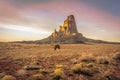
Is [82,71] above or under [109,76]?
above

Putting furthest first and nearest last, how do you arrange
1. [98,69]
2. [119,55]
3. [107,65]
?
[119,55] < [107,65] < [98,69]

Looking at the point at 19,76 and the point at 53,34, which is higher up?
the point at 53,34

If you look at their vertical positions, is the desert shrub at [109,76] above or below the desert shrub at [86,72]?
below

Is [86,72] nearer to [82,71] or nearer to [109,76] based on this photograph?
[82,71]

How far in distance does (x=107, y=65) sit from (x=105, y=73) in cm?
369

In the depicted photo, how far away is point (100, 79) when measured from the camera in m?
13.9

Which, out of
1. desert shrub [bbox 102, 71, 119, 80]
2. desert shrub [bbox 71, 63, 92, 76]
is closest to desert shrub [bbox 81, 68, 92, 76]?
desert shrub [bbox 71, 63, 92, 76]

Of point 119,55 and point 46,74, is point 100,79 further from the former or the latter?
point 119,55

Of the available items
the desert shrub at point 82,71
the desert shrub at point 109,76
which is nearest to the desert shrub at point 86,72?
the desert shrub at point 82,71

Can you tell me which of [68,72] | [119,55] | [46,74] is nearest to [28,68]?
[46,74]

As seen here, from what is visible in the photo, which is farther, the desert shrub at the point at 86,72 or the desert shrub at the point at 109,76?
the desert shrub at the point at 86,72

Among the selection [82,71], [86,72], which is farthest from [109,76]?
[82,71]

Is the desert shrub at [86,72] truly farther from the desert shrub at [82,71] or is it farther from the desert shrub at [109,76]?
the desert shrub at [109,76]

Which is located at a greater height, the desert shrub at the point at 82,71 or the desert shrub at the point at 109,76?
the desert shrub at the point at 82,71
